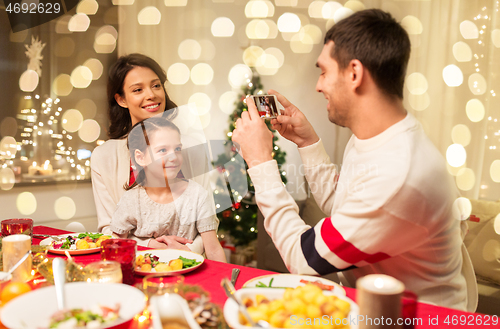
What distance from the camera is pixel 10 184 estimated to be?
285 cm

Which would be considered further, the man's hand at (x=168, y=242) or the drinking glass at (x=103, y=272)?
the man's hand at (x=168, y=242)

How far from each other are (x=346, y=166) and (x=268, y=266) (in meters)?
2.09

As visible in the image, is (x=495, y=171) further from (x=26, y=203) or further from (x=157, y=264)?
(x=26, y=203)

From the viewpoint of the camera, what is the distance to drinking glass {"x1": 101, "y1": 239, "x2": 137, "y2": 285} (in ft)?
3.29

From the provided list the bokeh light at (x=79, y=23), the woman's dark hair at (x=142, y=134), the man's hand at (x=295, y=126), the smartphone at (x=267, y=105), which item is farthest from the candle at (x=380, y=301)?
the bokeh light at (x=79, y=23)

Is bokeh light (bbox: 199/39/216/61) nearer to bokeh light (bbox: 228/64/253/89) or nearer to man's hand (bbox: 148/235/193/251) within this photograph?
bokeh light (bbox: 228/64/253/89)

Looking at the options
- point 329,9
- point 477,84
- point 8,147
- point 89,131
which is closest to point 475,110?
point 477,84

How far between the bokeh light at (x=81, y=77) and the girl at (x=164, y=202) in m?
1.68

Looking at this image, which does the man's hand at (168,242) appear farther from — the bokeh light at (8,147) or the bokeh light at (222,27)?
the bokeh light at (222,27)

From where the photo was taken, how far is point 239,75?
161 inches

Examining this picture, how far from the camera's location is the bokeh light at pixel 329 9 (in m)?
4.03

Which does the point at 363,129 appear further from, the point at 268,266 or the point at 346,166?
the point at 268,266

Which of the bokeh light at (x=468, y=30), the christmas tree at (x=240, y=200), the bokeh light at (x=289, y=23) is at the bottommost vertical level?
the christmas tree at (x=240, y=200)

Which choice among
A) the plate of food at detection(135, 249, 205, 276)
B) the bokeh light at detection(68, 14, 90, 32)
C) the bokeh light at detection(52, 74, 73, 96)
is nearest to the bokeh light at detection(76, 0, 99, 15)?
the bokeh light at detection(68, 14, 90, 32)
